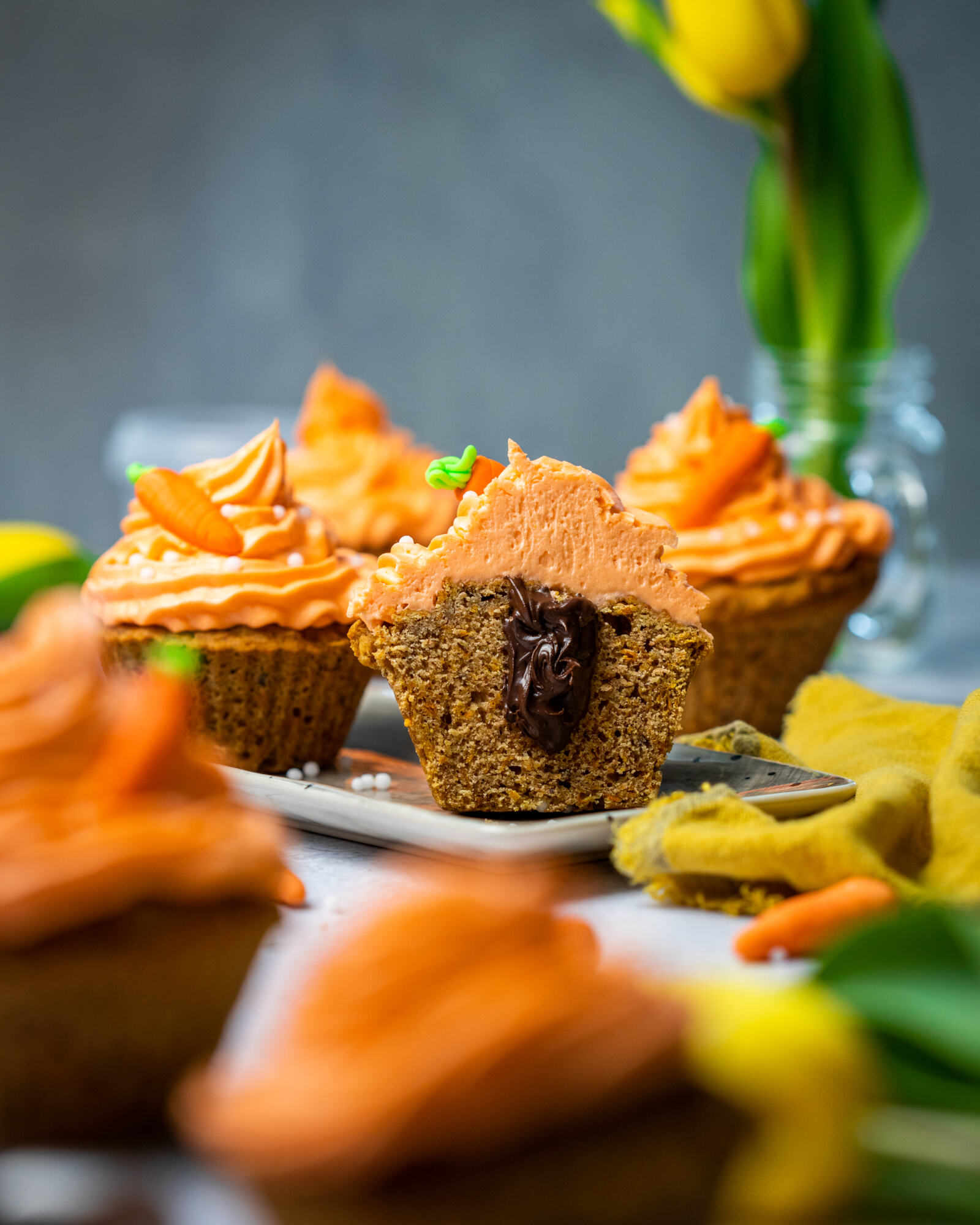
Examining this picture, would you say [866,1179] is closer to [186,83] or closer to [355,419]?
[355,419]

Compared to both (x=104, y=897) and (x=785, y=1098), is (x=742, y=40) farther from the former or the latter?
(x=785, y=1098)

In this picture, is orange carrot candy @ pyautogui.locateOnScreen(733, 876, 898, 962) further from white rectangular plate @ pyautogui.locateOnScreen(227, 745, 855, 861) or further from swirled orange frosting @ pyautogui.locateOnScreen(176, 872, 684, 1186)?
swirled orange frosting @ pyautogui.locateOnScreen(176, 872, 684, 1186)

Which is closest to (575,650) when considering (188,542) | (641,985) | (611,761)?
(611,761)

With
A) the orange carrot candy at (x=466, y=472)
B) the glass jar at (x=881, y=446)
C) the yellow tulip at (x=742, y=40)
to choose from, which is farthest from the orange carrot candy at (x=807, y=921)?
the yellow tulip at (x=742, y=40)

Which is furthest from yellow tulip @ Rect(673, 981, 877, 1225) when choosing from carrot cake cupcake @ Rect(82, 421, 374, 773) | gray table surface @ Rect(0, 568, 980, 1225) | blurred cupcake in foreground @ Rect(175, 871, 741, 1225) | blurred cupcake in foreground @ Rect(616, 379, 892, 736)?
blurred cupcake in foreground @ Rect(616, 379, 892, 736)

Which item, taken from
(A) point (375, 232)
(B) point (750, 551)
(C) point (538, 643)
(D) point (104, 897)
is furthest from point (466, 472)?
(A) point (375, 232)

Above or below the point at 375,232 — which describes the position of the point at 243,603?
below
